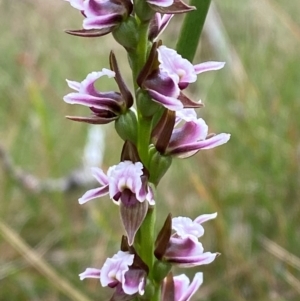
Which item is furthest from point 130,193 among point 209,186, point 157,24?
point 209,186

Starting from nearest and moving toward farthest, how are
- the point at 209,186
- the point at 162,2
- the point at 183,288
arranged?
the point at 162,2
the point at 183,288
the point at 209,186

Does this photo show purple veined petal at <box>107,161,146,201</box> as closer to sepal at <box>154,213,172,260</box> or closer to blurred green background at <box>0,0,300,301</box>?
sepal at <box>154,213,172,260</box>

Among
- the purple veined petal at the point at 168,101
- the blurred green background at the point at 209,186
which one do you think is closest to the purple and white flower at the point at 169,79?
the purple veined petal at the point at 168,101

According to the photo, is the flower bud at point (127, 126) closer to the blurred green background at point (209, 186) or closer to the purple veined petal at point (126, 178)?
the purple veined petal at point (126, 178)

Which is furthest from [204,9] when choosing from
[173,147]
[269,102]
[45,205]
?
[269,102]

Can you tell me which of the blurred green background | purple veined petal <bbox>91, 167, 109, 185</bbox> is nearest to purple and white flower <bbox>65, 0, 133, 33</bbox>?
purple veined petal <bbox>91, 167, 109, 185</bbox>

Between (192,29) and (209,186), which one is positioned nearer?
(192,29)

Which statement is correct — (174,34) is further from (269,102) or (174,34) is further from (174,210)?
(174,210)

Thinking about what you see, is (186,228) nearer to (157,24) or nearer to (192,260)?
(192,260)
